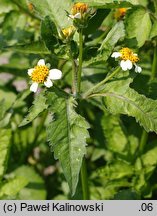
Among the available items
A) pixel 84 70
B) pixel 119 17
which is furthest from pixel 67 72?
pixel 119 17

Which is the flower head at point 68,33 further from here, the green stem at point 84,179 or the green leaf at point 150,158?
the green leaf at point 150,158

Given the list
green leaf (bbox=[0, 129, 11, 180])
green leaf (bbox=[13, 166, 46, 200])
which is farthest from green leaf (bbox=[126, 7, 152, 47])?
green leaf (bbox=[13, 166, 46, 200])

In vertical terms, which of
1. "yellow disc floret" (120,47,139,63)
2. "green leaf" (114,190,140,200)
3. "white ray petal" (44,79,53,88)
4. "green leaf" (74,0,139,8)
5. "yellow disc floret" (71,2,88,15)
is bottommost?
"green leaf" (114,190,140,200)

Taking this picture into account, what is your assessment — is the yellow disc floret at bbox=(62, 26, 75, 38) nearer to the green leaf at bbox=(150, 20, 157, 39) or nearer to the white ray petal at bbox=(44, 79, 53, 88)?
the white ray petal at bbox=(44, 79, 53, 88)

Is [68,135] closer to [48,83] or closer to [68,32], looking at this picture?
[48,83]

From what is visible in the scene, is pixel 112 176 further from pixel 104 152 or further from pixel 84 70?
pixel 84 70

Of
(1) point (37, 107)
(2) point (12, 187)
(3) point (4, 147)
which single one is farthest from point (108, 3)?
(2) point (12, 187)
